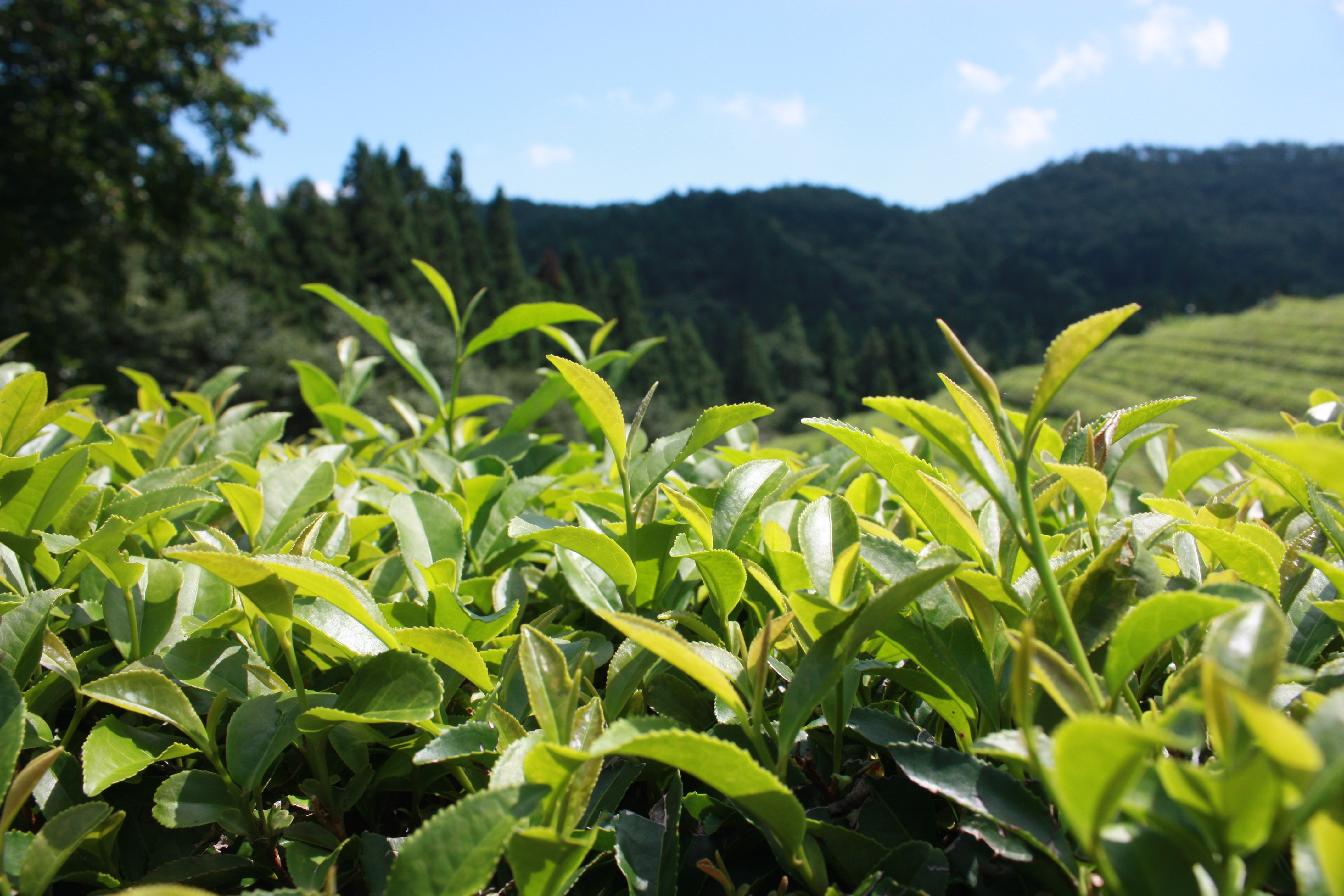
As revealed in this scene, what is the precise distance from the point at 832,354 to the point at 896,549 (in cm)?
5179

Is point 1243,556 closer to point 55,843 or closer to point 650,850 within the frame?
point 650,850

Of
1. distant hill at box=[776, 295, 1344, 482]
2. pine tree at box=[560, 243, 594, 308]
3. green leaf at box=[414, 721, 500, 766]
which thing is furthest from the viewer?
pine tree at box=[560, 243, 594, 308]

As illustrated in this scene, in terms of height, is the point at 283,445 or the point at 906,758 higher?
Result: the point at 283,445

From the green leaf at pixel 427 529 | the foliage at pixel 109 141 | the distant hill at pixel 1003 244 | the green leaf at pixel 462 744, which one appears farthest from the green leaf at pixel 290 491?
the distant hill at pixel 1003 244

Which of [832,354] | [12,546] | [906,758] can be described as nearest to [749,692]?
[906,758]

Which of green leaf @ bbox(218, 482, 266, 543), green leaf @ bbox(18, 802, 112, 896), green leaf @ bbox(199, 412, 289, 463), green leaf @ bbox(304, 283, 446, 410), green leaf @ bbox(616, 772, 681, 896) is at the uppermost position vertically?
green leaf @ bbox(304, 283, 446, 410)

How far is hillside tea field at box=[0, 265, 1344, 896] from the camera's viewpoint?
1.39ft

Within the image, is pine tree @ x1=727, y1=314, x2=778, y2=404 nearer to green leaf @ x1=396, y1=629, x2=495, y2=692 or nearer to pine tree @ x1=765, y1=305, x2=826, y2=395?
pine tree @ x1=765, y1=305, x2=826, y2=395

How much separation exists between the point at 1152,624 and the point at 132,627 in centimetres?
86

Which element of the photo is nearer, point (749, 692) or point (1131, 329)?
point (749, 692)

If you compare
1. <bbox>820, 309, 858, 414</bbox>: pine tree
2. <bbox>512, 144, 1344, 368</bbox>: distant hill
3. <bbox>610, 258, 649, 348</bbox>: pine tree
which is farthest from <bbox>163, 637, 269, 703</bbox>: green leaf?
<bbox>512, 144, 1344, 368</bbox>: distant hill

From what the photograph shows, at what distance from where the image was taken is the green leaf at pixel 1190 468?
1.08m

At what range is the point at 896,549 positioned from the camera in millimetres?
676

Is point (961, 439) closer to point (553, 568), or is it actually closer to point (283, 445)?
point (553, 568)
